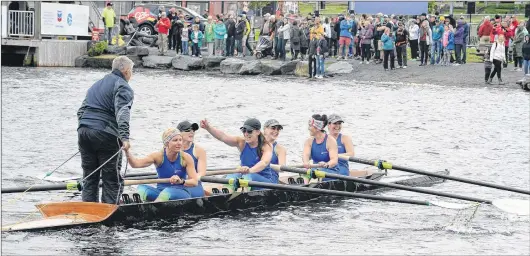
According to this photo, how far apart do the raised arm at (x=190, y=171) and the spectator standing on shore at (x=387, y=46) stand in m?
22.1

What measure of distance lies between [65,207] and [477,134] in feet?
50.9

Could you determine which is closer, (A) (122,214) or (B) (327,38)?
(A) (122,214)

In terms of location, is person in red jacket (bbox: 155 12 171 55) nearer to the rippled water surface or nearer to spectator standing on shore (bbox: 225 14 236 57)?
the rippled water surface

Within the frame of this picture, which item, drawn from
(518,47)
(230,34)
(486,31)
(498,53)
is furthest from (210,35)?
(498,53)

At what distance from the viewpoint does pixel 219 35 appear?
40688mm

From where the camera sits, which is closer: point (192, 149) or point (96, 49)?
point (192, 149)

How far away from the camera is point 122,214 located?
43.2 ft

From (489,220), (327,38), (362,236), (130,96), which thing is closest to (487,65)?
(327,38)

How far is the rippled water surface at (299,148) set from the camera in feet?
44.3

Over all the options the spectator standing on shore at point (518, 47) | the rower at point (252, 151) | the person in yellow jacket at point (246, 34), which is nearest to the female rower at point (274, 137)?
the rower at point (252, 151)

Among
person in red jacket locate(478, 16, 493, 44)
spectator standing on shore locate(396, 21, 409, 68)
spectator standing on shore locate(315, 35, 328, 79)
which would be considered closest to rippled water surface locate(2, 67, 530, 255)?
spectator standing on shore locate(315, 35, 328, 79)

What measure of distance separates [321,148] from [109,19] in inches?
1010

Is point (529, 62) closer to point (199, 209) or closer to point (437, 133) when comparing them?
point (437, 133)

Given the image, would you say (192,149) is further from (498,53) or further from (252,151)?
(498,53)
